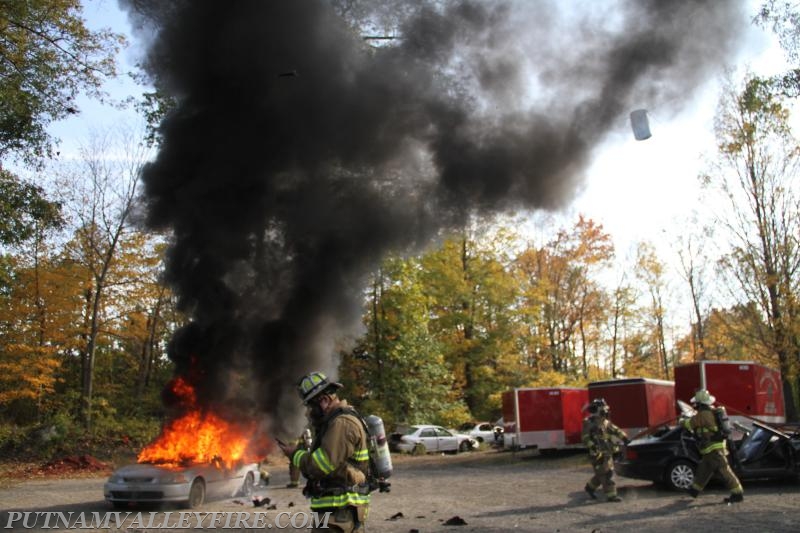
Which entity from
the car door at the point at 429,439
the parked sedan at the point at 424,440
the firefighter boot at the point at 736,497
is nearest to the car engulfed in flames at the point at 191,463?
the firefighter boot at the point at 736,497

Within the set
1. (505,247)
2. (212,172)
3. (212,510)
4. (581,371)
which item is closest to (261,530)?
(212,510)

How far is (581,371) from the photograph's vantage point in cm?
3625

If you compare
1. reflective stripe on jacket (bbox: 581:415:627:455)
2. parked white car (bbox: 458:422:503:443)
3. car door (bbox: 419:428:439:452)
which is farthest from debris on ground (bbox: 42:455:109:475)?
parked white car (bbox: 458:422:503:443)

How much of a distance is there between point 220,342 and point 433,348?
67.5 ft

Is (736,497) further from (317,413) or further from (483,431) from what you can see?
(483,431)

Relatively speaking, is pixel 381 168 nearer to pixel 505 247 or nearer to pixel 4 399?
pixel 4 399

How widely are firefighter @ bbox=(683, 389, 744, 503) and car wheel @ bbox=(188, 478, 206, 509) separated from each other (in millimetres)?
7297

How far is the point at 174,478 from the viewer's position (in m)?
9.85

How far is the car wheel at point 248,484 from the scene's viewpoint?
11766mm

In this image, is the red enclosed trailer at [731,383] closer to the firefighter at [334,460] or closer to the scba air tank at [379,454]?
the scba air tank at [379,454]

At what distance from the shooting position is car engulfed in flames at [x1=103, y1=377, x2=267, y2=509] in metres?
9.80

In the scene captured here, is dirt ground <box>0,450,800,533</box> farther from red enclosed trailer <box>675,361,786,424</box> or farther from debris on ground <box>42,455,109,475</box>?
red enclosed trailer <box>675,361,786,424</box>

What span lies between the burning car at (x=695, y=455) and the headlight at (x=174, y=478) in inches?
289

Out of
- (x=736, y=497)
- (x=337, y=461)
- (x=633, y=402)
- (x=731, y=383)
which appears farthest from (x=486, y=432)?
(x=337, y=461)
